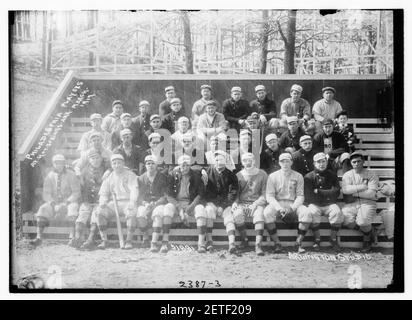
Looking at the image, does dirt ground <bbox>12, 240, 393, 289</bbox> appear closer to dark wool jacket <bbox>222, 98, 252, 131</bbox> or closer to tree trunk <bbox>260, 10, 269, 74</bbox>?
dark wool jacket <bbox>222, 98, 252, 131</bbox>

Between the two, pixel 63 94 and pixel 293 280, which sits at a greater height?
pixel 63 94

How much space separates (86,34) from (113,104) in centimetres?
76

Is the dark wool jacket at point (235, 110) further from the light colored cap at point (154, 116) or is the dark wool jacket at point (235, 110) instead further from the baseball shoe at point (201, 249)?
Answer: the baseball shoe at point (201, 249)

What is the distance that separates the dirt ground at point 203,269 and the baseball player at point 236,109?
130cm

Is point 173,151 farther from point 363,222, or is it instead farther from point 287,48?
point 363,222

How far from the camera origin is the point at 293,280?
538 cm

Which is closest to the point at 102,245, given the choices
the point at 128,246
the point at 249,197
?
the point at 128,246

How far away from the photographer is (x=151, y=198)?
5.47 meters

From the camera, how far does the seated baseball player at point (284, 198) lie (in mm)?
5406

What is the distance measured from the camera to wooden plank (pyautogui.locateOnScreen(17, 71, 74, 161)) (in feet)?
18.0

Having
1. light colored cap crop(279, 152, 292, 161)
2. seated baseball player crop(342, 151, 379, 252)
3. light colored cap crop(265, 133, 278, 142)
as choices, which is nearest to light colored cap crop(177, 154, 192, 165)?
light colored cap crop(265, 133, 278, 142)

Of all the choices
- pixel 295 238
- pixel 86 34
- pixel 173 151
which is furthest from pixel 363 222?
pixel 86 34

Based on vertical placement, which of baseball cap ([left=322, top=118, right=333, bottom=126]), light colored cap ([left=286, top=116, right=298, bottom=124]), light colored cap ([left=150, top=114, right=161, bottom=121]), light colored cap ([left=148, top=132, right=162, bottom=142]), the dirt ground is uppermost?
light colored cap ([left=150, top=114, right=161, bottom=121])

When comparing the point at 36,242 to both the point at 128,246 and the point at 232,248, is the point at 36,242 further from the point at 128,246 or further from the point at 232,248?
the point at 232,248
